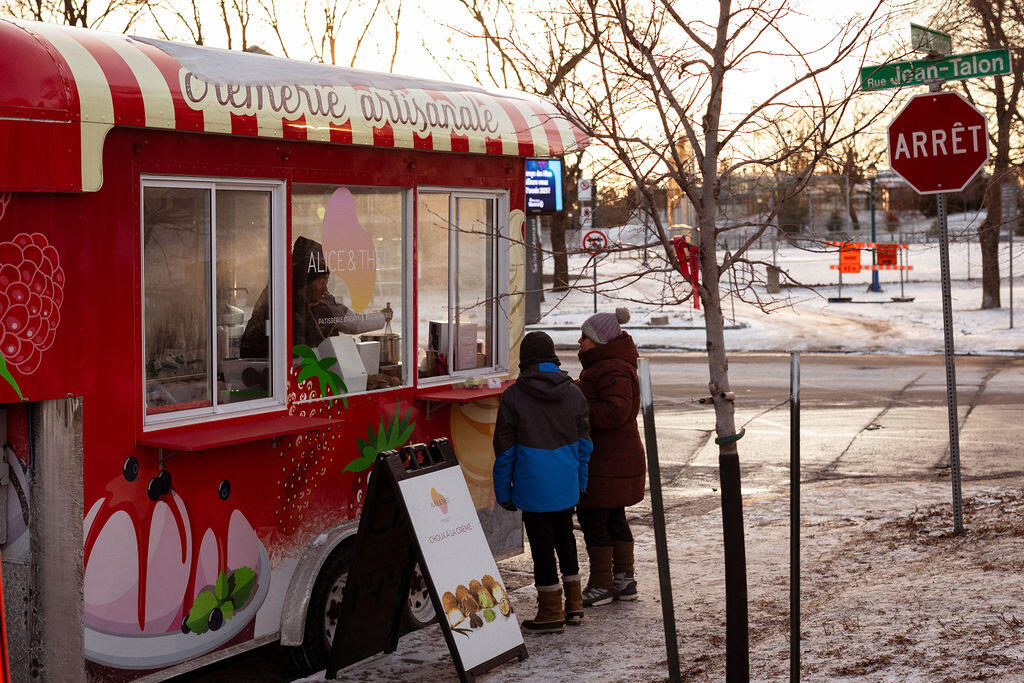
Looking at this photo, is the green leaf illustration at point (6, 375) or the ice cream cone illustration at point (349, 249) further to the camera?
the ice cream cone illustration at point (349, 249)

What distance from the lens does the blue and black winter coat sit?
258 inches

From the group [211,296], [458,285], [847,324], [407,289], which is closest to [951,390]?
[458,285]

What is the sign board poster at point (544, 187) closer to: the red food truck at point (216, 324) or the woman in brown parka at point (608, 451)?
the woman in brown parka at point (608, 451)

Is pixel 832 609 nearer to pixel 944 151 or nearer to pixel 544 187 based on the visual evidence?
pixel 944 151

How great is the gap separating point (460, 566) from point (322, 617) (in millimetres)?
786

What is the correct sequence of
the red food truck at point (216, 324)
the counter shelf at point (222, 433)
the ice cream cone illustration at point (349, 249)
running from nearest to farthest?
the red food truck at point (216, 324), the counter shelf at point (222, 433), the ice cream cone illustration at point (349, 249)

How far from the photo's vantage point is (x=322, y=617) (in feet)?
20.2

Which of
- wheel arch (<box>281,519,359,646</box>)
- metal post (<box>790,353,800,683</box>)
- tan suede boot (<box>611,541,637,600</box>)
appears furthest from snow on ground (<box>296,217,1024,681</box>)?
metal post (<box>790,353,800,683</box>)

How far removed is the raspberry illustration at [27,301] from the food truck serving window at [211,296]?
1.68 feet

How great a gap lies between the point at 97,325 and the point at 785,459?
8637 mm

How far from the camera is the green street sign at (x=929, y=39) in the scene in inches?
262

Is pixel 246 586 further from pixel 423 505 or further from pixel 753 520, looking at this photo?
pixel 753 520

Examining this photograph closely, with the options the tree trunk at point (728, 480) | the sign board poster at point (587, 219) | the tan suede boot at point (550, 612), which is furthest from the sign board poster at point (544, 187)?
the tree trunk at point (728, 480)

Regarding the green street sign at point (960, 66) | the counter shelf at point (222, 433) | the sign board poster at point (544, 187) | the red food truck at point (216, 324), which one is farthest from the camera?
the sign board poster at point (544, 187)
